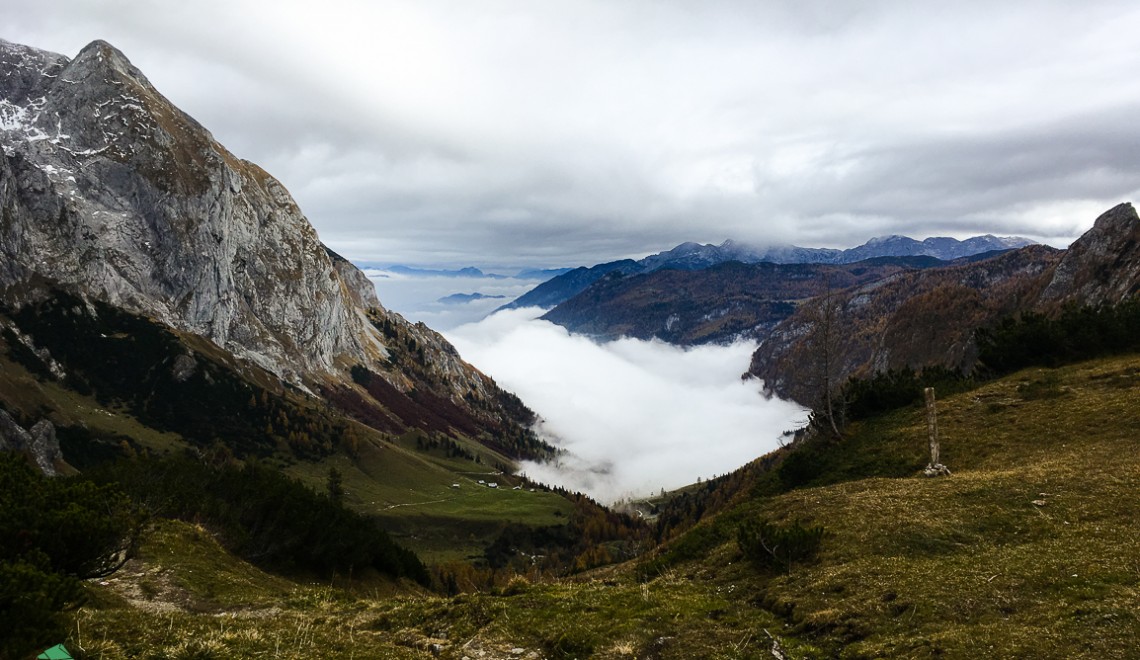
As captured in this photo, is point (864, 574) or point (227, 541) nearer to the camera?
point (864, 574)

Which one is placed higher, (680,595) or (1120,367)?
(1120,367)

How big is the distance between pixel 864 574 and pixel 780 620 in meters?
5.14

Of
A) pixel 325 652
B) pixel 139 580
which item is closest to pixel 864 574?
pixel 325 652

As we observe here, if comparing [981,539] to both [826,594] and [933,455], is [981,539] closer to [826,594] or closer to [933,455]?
[826,594]

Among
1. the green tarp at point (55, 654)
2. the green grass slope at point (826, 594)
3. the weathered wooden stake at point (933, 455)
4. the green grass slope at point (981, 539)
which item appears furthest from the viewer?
the weathered wooden stake at point (933, 455)

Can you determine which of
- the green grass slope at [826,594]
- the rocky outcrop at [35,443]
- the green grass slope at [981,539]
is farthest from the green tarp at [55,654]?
the rocky outcrop at [35,443]

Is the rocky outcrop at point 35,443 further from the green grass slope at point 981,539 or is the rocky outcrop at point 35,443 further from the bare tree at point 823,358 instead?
the green grass slope at point 981,539

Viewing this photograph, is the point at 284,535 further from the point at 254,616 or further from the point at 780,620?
the point at 780,620

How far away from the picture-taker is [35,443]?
565 ft

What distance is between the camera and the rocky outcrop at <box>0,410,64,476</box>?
159125 mm

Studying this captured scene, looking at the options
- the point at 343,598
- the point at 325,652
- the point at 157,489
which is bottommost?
the point at 343,598

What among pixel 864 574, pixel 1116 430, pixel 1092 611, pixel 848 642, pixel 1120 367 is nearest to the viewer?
pixel 1092 611

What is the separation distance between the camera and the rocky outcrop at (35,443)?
522 ft

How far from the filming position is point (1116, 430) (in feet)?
131
